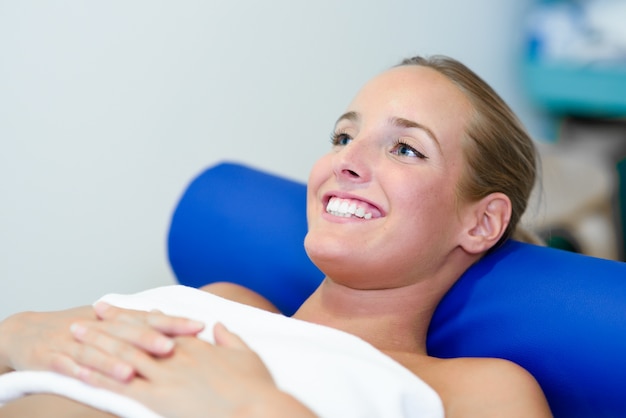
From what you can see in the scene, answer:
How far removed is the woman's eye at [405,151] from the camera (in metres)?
1.26

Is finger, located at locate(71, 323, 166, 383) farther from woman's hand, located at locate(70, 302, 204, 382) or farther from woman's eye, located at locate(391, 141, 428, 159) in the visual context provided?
woman's eye, located at locate(391, 141, 428, 159)

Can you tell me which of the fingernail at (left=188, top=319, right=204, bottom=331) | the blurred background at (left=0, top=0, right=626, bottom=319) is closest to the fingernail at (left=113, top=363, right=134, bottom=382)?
the fingernail at (left=188, top=319, right=204, bottom=331)

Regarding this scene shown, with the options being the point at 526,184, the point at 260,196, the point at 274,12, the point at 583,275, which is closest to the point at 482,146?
the point at 526,184

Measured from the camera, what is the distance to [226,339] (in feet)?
3.49

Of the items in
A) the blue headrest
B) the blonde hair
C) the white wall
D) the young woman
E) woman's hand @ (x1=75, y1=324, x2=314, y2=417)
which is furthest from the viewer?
the white wall

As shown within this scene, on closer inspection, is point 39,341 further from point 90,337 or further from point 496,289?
point 496,289

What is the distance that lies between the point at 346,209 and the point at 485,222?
246mm

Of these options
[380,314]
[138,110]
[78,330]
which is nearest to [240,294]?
[380,314]

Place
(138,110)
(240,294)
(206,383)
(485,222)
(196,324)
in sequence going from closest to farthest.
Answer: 1. (206,383)
2. (196,324)
3. (485,222)
4. (240,294)
5. (138,110)

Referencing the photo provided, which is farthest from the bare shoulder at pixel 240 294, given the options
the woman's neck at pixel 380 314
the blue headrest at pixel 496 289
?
the woman's neck at pixel 380 314

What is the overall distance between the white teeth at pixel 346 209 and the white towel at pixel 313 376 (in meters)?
0.19

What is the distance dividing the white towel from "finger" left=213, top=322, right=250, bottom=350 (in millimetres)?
25

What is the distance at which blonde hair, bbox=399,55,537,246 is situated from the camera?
1288mm

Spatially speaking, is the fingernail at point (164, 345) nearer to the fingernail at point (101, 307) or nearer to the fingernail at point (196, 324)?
the fingernail at point (196, 324)
